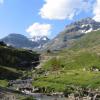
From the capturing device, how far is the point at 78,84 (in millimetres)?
192500

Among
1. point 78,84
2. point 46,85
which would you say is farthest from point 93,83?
point 46,85

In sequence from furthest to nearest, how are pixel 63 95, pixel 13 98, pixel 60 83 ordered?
pixel 60 83
pixel 63 95
pixel 13 98

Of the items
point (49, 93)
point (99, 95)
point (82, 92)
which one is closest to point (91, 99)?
point (99, 95)

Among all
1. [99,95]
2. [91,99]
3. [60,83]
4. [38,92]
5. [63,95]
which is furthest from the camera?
[60,83]

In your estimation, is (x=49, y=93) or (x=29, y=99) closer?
(x=29, y=99)

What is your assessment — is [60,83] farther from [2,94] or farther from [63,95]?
[2,94]

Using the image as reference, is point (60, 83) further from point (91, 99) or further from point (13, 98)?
point (13, 98)

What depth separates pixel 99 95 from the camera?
5856 inches

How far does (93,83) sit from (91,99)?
174ft

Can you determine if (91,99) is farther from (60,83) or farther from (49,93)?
(60,83)

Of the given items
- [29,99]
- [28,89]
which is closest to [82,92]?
[28,89]

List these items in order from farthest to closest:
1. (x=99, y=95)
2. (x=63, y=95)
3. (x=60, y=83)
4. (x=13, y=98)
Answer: (x=60, y=83) → (x=63, y=95) → (x=99, y=95) → (x=13, y=98)

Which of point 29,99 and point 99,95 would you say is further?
point 99,95

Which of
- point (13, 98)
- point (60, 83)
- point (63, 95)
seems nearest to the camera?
point (13, 98)
